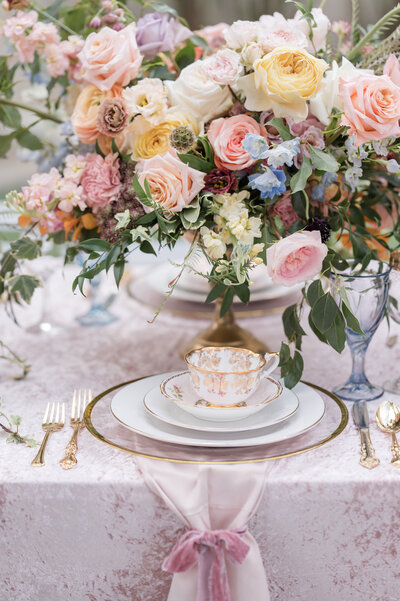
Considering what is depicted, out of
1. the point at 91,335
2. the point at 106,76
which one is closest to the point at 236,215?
the point at 106,76

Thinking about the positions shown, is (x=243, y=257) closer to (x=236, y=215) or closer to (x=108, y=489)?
(x=236, y=215)

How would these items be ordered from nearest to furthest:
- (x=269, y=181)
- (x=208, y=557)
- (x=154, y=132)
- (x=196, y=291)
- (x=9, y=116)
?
(x=208, y=557), (x=269, y=181), (x=154, y=132), (x=9, y=116), (x=196, y=291)

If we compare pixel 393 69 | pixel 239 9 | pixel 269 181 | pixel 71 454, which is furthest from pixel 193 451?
pixel 239 9

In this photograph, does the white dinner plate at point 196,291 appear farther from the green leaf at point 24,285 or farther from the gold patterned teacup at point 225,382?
the gold patterned teacup at point 225,382

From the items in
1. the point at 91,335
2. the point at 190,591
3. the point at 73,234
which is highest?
the point at 73,234

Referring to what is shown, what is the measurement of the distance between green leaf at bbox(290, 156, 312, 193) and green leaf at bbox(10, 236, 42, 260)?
1.51ft

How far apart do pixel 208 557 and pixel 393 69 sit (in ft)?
2.28

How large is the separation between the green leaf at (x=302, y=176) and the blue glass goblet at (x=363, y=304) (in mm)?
151

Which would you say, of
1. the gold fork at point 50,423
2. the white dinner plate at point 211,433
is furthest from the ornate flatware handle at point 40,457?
the white dinner plate at point 211,433

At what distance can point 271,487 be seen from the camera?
32.1 inches

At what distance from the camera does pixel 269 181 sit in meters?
0.89

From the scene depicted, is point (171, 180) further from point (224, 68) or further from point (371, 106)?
point (371, 106)

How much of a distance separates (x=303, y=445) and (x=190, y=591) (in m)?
0.23

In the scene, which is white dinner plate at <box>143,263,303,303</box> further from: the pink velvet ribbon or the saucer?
the pink velvet ribbon
